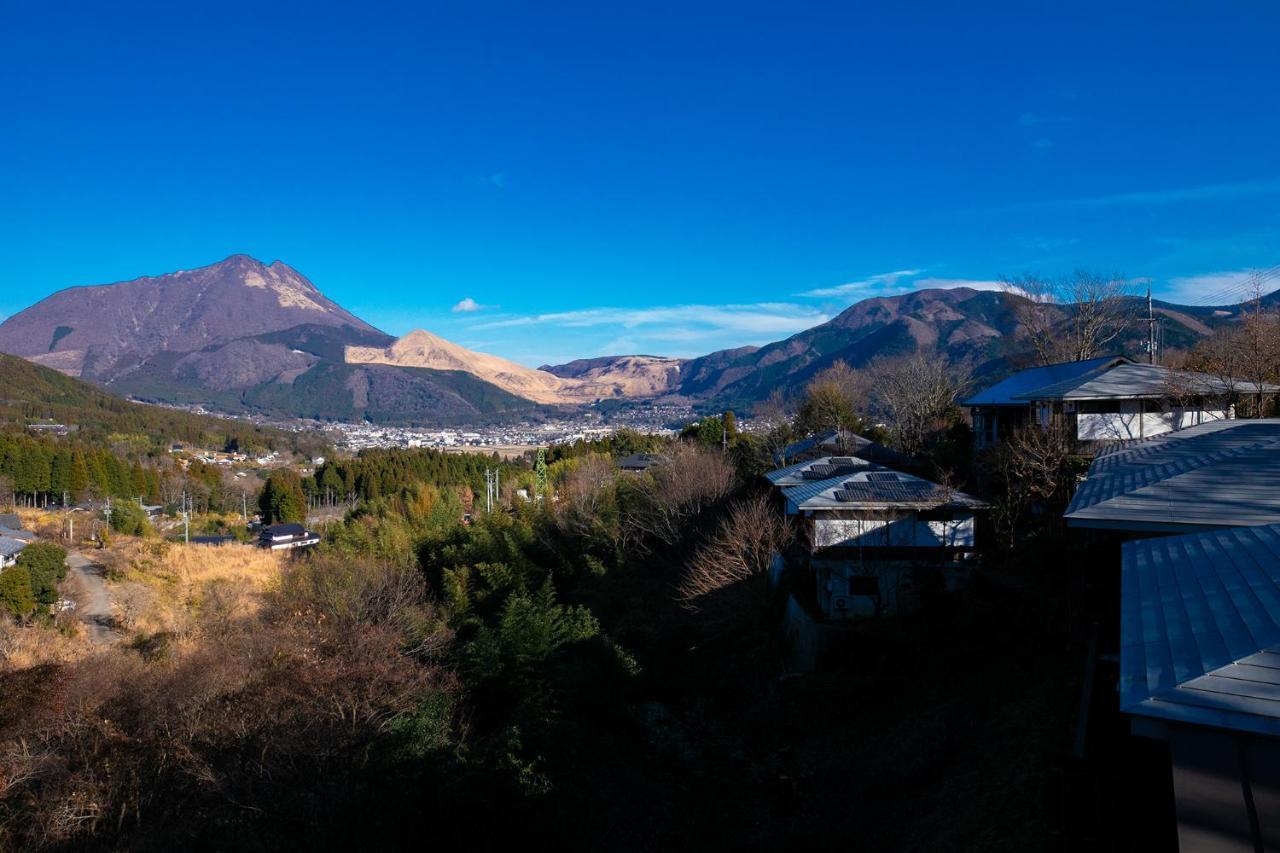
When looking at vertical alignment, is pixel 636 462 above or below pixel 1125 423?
below

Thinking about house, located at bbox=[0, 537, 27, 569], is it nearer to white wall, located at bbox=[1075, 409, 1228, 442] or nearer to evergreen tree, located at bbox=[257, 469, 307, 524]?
evergreen tree, located at bbox=[257, 469, 307, 524]

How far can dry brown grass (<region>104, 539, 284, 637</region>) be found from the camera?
1135 inches

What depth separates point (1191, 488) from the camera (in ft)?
24.9

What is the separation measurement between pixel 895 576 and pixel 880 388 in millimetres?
28865

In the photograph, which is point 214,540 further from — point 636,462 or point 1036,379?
point 1036,379

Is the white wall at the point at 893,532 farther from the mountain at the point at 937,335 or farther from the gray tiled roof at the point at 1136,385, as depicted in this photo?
the mountain at the point at 937,335

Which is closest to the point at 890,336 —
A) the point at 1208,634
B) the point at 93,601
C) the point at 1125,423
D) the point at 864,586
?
the point at 1125,423

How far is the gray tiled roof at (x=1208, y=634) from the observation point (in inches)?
124

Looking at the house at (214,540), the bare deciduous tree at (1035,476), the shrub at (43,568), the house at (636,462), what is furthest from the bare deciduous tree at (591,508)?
the house at (214,540)

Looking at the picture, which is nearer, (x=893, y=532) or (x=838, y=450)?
(x=893, y=532)

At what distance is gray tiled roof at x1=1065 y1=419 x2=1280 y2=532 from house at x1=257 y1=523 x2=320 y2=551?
46514mm

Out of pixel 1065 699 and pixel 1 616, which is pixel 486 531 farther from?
pixel 1065 699

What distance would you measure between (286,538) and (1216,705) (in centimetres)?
5304

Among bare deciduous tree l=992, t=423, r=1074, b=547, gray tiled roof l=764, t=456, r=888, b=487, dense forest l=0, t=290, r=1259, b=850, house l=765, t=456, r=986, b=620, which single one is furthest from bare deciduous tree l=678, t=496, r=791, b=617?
bare deciduous tree l=992, t=423, r=1074, b=547
